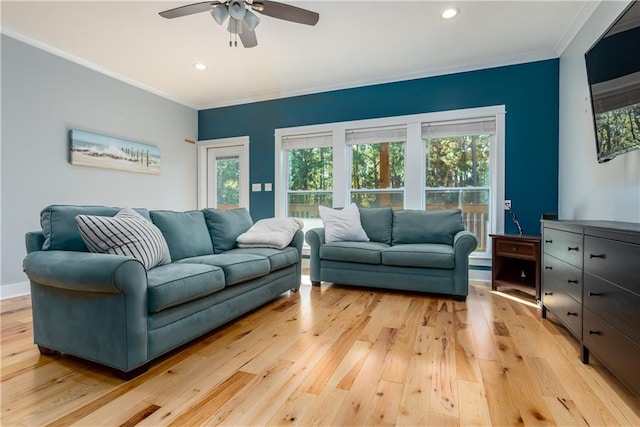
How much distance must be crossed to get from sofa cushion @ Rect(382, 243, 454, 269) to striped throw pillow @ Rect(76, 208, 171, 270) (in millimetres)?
2012

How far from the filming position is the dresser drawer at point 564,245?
179cm

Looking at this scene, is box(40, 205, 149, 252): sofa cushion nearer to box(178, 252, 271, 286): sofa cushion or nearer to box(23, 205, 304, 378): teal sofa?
box(23, 205, 304, 378): teal sofa

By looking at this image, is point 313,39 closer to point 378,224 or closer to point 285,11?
point 285,11

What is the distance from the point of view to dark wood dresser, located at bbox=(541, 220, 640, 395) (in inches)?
49.9

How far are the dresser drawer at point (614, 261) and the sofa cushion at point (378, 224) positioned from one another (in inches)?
78.5

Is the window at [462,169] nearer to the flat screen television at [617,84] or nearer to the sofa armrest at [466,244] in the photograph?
the sofa armrest at [466,244]

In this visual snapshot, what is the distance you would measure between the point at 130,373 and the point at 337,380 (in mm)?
1045

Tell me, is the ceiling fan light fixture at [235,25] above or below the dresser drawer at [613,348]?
above

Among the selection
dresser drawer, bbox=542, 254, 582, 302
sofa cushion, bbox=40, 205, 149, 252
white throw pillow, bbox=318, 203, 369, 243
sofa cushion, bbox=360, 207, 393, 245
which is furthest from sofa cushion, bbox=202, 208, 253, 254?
dresser drawer, bbox=542, 254, 582, 302

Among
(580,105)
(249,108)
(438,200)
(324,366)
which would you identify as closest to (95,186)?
(249,108)

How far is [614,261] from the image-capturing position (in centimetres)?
141

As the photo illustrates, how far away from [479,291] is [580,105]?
1997 millimetres

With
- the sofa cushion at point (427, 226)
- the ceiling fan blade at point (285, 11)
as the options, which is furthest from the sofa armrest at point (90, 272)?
the sofa cushion at point (427, 226)

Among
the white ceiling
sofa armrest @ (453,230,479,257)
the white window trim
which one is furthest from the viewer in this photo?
the white window trim
